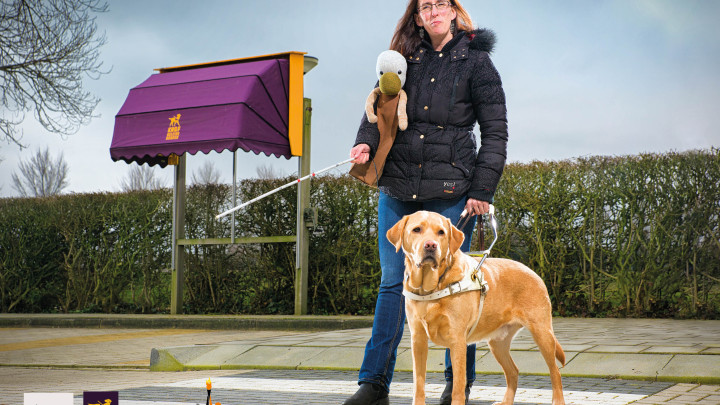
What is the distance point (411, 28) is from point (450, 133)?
0.69 metres

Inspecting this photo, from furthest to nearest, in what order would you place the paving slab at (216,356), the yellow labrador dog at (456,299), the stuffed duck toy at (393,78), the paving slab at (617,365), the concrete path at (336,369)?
1. the paving slab at (216,356)
2. the paving slab at (617,365)
3. the concrete path at (336,369)
4. the stuffed duck toy at (393,78)
5. the yellow labrador dog at (456,299)

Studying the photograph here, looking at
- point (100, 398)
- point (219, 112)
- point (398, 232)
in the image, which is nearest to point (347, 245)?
point (219, 112)

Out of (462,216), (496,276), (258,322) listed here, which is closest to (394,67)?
(462,216)

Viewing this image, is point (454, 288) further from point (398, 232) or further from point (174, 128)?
point (174, 128)

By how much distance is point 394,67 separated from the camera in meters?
4.05

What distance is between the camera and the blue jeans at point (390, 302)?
4012mm

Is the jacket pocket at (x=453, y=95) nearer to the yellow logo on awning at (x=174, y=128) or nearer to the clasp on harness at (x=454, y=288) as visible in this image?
the clasp on harness at (x=454, y=288)

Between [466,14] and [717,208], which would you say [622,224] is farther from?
[466,14]

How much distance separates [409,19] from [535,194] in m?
6.89

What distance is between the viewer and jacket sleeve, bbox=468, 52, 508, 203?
154 inches

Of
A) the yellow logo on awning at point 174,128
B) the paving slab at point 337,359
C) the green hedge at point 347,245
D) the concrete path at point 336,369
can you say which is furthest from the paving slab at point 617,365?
the yellow logo on awning at point 174,128

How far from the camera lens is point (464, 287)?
345cm

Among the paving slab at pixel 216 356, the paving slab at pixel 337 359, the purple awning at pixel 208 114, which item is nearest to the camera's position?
Result: the paving slab at pixel 337 359

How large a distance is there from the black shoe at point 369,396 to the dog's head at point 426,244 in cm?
80
